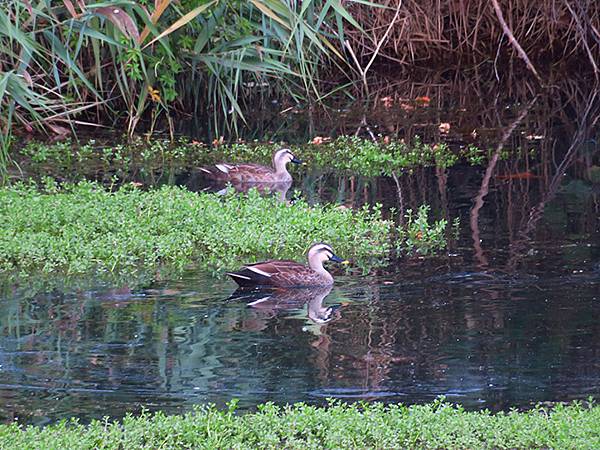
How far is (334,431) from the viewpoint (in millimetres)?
6527

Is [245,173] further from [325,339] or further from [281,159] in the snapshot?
[325,339]

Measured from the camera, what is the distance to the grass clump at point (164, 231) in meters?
10.5

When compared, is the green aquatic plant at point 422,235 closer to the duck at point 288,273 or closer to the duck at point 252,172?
the duck at point 288,273

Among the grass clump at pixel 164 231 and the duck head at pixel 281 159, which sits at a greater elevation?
the grass clump at pixel 164 231

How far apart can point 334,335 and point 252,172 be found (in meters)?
5.38

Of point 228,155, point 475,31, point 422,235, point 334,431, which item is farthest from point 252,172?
point 475,31

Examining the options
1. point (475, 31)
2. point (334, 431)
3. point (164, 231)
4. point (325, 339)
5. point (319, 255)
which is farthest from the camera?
point (475, 31)

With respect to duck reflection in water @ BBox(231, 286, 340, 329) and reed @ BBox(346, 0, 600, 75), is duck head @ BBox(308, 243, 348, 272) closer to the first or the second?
duck reflection in water @ BBox(231, 286, 340, 329)

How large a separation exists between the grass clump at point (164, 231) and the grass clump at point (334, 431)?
3.76 m

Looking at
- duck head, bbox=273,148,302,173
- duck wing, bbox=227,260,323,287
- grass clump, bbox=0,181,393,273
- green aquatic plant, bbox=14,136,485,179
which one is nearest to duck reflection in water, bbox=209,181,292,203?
duck head, bbox=273,148,302,173

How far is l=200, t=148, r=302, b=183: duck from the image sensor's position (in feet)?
45.5

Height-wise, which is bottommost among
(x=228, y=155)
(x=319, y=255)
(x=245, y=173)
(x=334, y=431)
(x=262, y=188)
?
(x=228, y=155)

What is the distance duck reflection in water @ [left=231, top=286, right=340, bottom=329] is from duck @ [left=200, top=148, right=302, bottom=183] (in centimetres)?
397

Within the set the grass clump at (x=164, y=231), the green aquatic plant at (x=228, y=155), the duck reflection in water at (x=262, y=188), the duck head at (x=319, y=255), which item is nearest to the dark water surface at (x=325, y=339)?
the duck head at (x=319, y=255)
